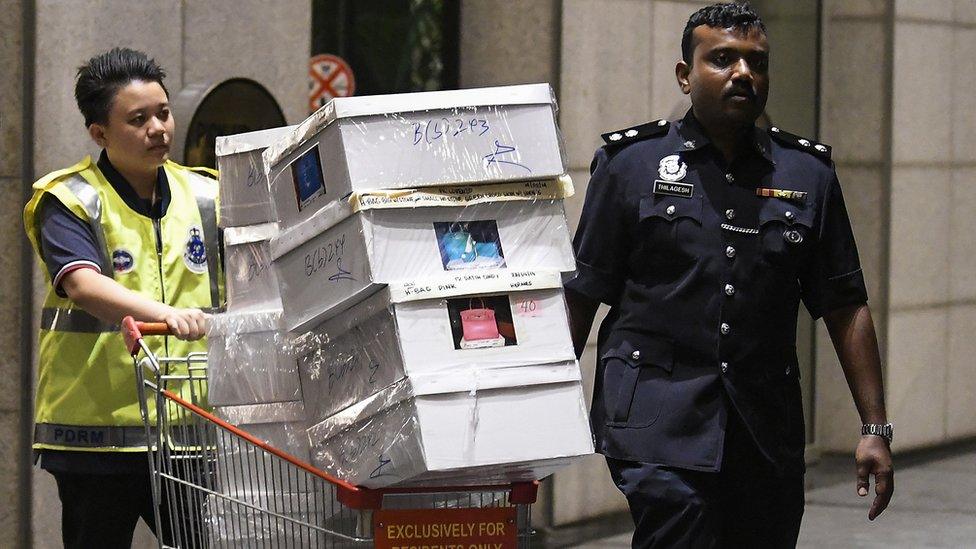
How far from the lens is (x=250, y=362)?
4062mm

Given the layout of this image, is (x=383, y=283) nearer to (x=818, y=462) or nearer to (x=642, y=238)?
(x=642, y=238)

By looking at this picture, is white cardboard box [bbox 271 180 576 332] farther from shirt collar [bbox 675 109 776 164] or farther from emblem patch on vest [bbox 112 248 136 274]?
emblem patch on vest [bbox 112 248 136 274]

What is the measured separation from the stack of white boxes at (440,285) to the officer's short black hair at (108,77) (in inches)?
44.8

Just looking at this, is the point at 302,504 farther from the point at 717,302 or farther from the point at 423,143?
the point at 717,302

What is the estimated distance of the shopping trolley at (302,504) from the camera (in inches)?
146

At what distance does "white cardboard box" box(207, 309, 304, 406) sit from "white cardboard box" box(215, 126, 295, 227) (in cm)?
27

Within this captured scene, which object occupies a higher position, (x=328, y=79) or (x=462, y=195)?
(x=328, y=79)

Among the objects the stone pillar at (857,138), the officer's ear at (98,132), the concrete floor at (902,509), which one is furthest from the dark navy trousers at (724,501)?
the stone pillar at (857,138)

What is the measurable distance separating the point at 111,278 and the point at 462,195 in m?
1.40

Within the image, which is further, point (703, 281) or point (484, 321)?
point (703, 281)

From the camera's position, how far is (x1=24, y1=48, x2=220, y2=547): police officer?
4727mm

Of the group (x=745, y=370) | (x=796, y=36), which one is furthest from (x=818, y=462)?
(x=745, y=370)

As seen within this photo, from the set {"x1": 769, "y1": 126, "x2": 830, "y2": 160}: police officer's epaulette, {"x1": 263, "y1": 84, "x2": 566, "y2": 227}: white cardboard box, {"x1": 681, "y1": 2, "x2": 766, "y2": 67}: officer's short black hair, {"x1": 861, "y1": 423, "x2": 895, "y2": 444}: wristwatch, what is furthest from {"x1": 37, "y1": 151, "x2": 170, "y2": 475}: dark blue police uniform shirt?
{"x1": 861, "y1": 423, "x2": 895, "y2": 444}: wristwatch

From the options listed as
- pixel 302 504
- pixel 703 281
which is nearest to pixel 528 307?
pixel 302 504
